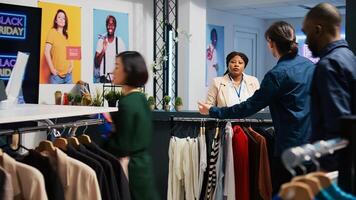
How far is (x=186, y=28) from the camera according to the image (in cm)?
655

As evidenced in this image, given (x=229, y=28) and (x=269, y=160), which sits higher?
(x=229, y=28)

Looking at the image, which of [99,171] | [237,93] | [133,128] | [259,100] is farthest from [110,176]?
[237,93]

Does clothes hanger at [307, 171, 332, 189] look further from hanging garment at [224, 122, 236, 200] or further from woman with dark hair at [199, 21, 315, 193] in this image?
hanging garment at [224, 122, 236, 200]

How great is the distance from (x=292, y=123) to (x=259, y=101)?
0.71ft

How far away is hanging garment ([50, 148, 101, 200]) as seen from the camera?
196 centimetres

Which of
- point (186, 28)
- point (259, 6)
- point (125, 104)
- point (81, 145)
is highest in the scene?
point (259, 6)

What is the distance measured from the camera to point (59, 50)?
17.6ft

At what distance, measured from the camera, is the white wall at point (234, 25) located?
778 centimetres

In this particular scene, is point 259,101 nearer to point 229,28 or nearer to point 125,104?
point 125,104

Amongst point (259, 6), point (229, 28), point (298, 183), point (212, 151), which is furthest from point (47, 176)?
point (229, 28)

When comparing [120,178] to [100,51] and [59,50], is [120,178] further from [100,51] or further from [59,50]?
[100,51]

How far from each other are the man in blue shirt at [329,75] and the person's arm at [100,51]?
13.8 ft

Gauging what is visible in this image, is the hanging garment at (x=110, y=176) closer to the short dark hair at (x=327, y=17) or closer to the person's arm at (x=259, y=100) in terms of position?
the person's arm at (x=259, y=100)

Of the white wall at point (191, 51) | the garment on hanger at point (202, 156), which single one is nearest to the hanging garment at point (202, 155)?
the garment on hanger at point (202, 156)
